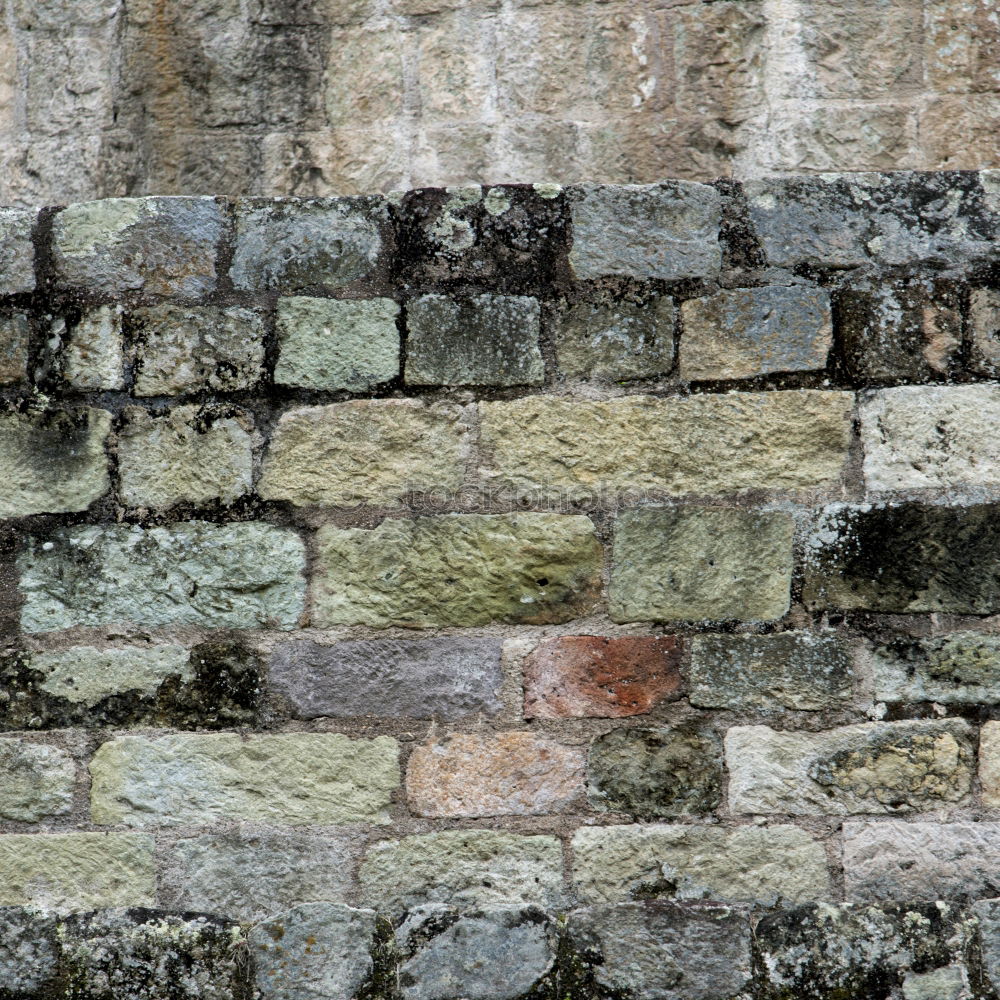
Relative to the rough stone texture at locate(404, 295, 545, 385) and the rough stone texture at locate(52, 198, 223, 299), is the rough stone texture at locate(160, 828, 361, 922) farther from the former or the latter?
the rough stone texture at locate(52, 198, 223, 299)

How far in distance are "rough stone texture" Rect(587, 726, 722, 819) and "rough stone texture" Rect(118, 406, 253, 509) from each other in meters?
0.89

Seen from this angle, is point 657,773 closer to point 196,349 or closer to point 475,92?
point 196,349

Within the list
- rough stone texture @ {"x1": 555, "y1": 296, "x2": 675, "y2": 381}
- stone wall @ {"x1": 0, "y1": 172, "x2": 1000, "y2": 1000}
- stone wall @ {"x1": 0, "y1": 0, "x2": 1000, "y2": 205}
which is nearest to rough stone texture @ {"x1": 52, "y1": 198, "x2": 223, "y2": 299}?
stone wall @ {"x1": 0, "y1": 172, "x2": 1000, "y2": 1000}

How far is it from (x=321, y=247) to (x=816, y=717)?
1331mm

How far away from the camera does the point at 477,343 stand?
2.21 metres

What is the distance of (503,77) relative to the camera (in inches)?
144

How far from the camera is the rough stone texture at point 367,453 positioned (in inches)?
87.4

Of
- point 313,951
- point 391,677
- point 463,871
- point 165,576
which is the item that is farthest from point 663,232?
point 313,951

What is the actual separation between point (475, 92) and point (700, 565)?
2.14 metres

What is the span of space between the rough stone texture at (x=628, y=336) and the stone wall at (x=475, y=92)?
5.40 feet

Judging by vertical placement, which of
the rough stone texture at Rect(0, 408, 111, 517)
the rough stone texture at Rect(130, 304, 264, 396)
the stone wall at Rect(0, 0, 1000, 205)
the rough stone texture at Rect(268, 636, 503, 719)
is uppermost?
the stone wall at Rect(0, 0, 1000, 205)

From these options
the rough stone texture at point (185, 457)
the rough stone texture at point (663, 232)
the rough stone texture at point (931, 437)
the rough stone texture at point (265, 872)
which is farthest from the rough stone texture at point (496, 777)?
the rough stone texture at point (663, 232)

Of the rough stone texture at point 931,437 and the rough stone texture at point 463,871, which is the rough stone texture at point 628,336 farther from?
the rough stone texture at point 463,871

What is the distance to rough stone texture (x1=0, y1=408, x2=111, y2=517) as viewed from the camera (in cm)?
226
